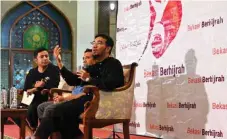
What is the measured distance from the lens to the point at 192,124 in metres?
3.67

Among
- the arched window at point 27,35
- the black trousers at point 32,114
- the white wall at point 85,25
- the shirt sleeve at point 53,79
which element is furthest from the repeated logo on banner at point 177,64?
the arched window at point 27,35

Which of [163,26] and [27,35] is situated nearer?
[163,26]

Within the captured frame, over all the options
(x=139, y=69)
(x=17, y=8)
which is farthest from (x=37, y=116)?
(x=17, y=8)

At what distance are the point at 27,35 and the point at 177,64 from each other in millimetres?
5993

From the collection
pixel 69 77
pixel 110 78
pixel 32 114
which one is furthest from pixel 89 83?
pixel 32 114

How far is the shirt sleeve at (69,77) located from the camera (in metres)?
3.61

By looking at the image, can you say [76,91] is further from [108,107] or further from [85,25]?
[85,25]

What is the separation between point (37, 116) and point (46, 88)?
33 centimetres

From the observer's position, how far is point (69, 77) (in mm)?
3635

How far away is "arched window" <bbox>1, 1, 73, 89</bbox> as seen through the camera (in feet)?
29.6

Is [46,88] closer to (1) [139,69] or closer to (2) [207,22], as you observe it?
(1) [139,69]

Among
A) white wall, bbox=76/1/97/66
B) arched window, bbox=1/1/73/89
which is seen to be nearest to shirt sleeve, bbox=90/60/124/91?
arched window, bbox=1/1/73/89

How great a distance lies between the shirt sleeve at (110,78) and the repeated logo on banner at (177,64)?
82 centimetres

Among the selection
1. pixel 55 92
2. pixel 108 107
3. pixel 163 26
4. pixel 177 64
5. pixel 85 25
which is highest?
Result: pixel 85 25
